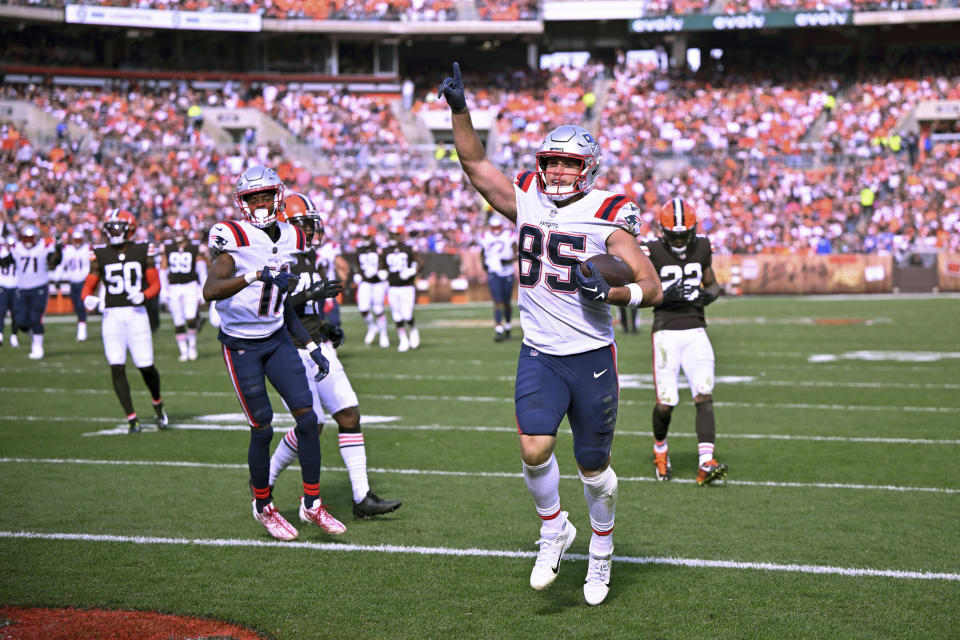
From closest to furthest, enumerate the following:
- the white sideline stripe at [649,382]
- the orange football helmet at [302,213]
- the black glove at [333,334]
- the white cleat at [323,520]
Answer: the white cleat at [323,520] → the black glove at [333,334] → the orange football helmet at [302,213] → the white sideline stripe at [649,382]

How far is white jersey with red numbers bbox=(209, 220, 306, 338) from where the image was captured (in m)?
6.03

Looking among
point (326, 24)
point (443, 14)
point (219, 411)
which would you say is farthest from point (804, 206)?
point (219, 411)

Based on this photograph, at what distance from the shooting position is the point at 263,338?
618 centimetres

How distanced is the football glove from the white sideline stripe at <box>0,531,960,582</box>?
1721 millimetres

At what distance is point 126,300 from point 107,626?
5.68m

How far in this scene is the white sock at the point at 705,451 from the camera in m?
7.34

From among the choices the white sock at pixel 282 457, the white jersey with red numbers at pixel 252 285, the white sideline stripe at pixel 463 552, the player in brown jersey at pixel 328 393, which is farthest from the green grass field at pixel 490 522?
the white jersey with red numbers at pixel 252 285

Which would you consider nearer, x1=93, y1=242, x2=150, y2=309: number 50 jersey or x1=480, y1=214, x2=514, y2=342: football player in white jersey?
x1=93, y1=242, x2=150, y2=309: number 50 jersey

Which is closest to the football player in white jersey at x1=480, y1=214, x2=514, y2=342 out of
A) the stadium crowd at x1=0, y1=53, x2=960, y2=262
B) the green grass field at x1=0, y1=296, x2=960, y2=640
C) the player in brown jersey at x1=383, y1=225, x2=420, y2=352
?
the player in brown jersey at x1=383, y1=225, x2=420, y2=352

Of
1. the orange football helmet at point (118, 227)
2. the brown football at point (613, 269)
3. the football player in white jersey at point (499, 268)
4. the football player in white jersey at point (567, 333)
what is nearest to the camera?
the brown football at point (613, 269)

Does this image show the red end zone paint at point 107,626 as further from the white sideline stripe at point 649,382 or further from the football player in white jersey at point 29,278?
the football player in white jersey at point 29,278

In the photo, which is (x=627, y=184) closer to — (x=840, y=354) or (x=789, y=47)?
(x=789, y=47)

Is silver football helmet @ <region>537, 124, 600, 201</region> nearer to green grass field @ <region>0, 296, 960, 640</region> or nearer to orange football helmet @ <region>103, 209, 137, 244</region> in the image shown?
green grass field @ <region>0, 296, 960, 640</region>

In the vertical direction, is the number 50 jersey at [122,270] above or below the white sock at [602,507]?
above
